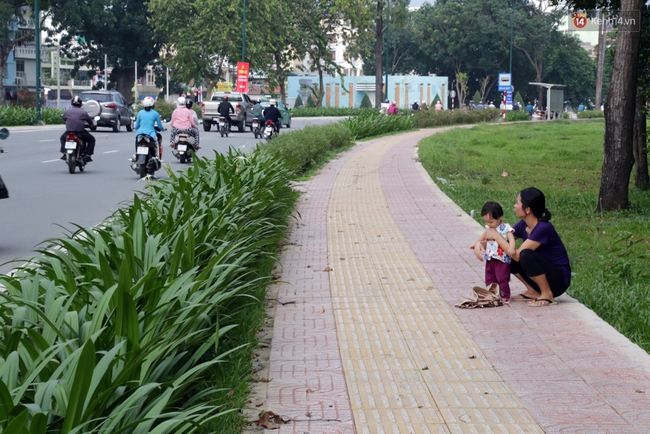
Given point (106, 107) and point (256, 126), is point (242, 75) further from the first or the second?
point (256, 126)

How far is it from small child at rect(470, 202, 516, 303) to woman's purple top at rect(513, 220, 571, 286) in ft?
0.58

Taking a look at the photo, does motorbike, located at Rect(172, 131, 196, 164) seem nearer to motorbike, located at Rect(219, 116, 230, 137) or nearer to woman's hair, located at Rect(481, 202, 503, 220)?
motorbike, located at Rect(219, 116, 230, 137)

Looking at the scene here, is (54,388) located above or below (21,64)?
below

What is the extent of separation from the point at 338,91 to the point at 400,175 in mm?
75948

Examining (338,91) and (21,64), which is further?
(338,91)

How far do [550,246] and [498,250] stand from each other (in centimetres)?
39

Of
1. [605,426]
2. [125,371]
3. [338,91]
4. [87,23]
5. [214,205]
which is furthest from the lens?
[338,91]

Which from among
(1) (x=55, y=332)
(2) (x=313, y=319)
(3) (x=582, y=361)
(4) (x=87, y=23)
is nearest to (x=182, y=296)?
(1) (x=55, y=332)

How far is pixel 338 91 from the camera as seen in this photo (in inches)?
3649

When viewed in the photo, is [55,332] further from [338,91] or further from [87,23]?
[338,91]

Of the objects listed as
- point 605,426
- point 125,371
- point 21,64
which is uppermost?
point 21,64

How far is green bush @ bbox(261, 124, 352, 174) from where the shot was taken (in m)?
14.8

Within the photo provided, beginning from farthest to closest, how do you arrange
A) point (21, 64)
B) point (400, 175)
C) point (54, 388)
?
point (21, 64) < point (400, 175) < point (54, 388)

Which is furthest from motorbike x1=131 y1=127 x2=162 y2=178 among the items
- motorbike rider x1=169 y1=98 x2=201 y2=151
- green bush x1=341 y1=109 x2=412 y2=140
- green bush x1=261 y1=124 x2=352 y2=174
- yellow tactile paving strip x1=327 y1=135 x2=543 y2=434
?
green bush x1=341 y1=109 x2=412 y2=140
